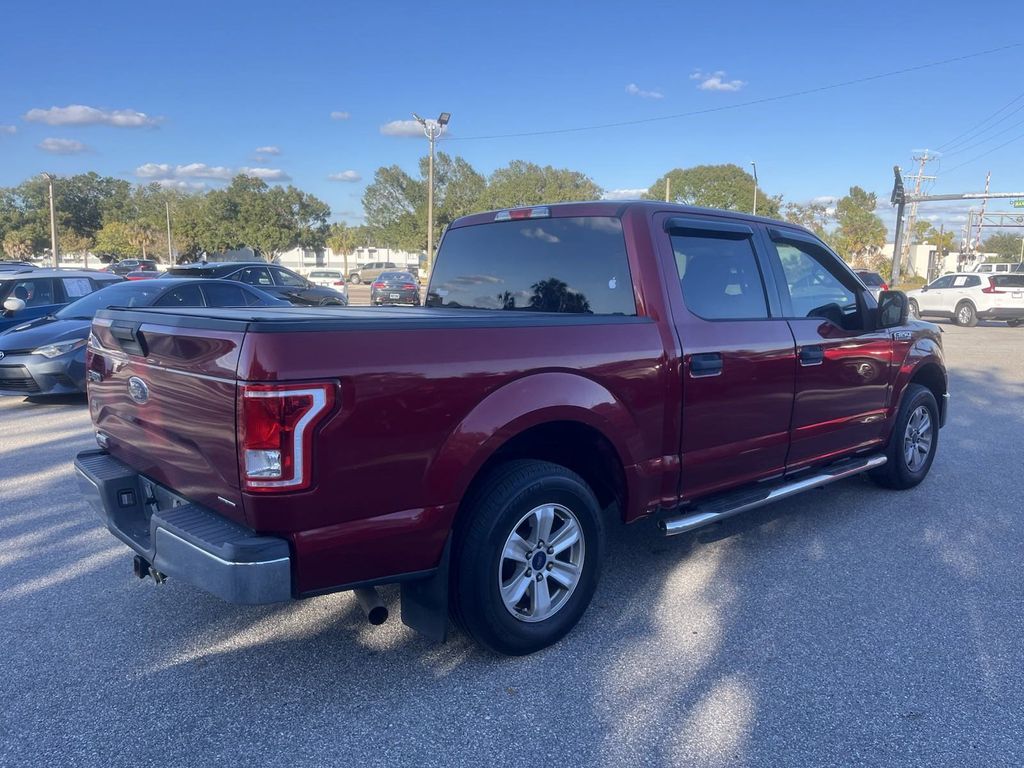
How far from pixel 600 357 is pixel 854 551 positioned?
2385 millimetres

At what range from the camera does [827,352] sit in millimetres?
4469

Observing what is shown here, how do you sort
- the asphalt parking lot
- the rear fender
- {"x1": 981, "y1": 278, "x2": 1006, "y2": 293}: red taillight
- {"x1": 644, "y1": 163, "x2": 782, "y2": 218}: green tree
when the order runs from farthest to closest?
{"x1": 644, "y1": 163, "x2": 782, "y2": 218}: green tree, {"x1": 981, "y1": 278, "x2": 1006, "y2": 293}: red taillight, the rear fender, the asphalt parking lot

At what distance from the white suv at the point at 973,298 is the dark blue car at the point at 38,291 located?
21289 mm

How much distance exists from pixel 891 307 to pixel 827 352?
72cm

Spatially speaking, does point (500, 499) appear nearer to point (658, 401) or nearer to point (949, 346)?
point (658, 401)

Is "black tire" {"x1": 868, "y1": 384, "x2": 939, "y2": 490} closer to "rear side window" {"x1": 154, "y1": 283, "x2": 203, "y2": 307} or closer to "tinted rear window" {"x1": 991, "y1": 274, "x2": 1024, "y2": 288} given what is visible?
"rear side window" {"x1": 154, "y1": 283, "x2": 203, "y2": 307}

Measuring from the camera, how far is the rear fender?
277 cm

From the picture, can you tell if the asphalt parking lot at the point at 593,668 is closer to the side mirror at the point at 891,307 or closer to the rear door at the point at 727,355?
the rear door at the point at 727,355

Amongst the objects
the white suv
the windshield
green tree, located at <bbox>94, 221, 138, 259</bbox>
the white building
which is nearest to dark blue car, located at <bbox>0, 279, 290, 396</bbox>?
the windshield

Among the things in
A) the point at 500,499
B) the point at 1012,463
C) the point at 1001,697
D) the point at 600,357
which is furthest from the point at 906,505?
the point at 500,499

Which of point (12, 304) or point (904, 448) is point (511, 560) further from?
point (12, 304)

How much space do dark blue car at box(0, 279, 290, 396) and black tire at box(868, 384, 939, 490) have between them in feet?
26.0

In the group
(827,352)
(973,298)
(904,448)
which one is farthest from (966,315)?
(827,352)

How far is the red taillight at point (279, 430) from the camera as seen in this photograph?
2.36 metres
